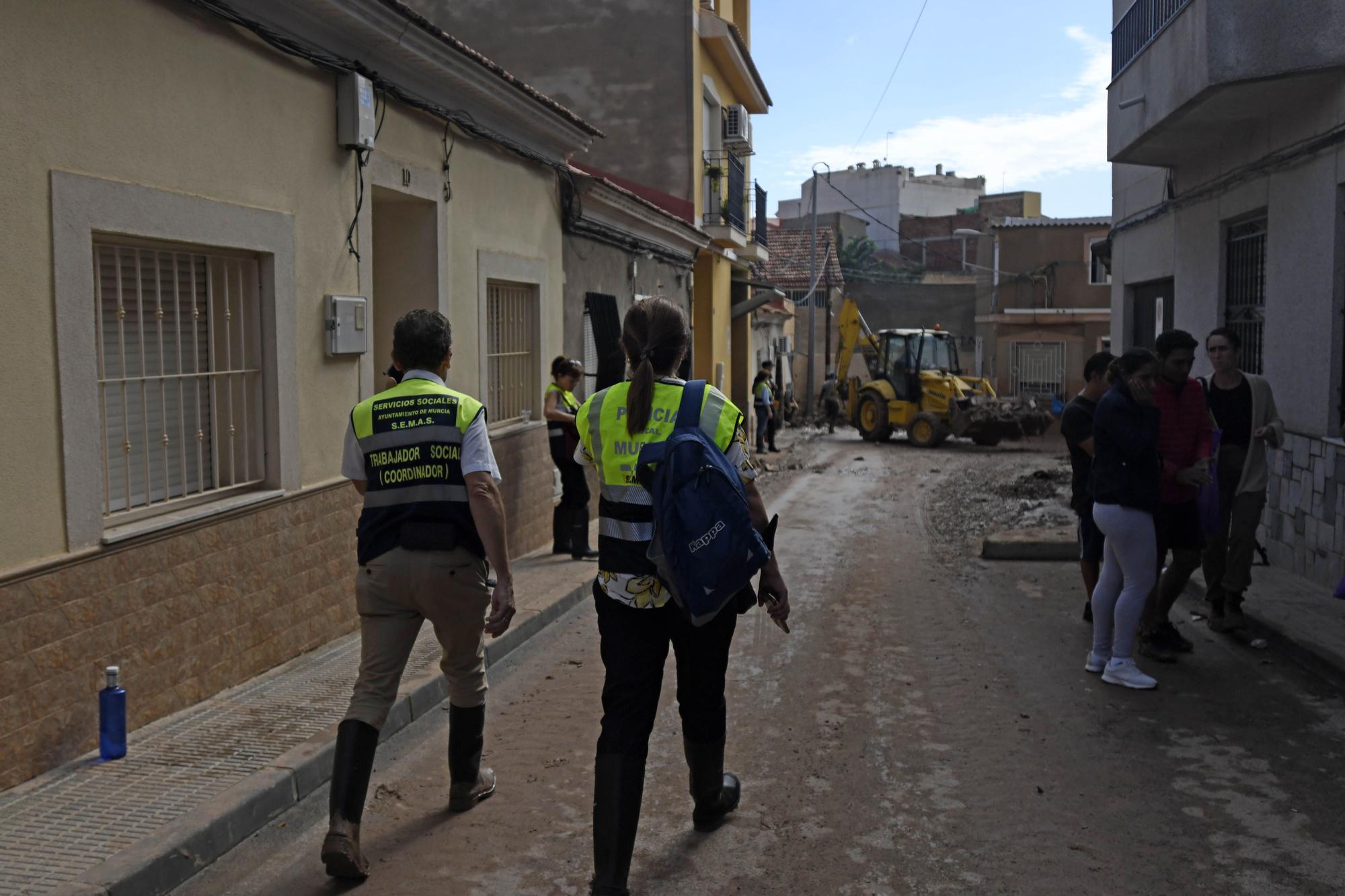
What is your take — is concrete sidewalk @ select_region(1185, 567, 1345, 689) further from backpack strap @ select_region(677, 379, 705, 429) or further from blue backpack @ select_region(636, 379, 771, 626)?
backpack strap @ select_region(677, 379, 705, 429)

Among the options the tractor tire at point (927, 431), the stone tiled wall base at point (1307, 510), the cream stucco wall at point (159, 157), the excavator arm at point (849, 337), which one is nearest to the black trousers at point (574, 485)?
the cream stucco wall at point (159, 157)

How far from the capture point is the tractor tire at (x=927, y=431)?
2492 cm

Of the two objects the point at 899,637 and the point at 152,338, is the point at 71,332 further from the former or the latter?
the point at 899,637

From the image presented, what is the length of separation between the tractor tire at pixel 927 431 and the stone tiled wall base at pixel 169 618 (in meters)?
19.1

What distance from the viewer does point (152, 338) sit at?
5.82 m

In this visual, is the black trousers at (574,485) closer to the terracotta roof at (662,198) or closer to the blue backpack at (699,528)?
the blue backpack at (699,528)

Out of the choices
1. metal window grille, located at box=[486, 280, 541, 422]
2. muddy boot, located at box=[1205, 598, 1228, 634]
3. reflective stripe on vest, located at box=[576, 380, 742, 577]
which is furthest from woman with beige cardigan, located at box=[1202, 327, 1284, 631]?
metal window grille, located at box=[486, 280, 541, 422]

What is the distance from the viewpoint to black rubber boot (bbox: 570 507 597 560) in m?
10.3

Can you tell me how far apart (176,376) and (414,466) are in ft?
7.81

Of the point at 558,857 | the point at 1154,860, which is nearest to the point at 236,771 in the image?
the point at 558,857

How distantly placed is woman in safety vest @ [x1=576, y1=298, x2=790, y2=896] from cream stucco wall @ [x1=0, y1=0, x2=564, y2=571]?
92.6 inches

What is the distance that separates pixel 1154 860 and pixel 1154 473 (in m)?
2.49

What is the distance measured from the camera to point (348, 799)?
4023 mm

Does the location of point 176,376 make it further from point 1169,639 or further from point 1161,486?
point 1169,639
